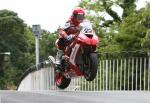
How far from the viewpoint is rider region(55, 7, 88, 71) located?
11977mm

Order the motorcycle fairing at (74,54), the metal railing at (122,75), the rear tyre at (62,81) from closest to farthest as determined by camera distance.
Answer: the motorcycle fairing at (74,54) → the rear tyre at (62,81) → the metal railing at (122,75)

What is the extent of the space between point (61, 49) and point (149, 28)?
986 centimetres

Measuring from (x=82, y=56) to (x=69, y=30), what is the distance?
50 cm

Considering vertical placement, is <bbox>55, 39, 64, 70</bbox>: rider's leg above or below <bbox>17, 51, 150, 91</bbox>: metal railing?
above

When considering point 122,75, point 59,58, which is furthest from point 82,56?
point 122,75

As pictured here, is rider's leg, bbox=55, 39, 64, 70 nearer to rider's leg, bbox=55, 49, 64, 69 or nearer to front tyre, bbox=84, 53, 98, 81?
rider's leg, bbox=55, 49, 64, 69

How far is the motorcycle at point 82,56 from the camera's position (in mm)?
11901

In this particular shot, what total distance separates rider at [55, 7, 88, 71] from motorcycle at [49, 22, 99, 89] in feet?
0.33

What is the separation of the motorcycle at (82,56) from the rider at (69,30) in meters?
0.10

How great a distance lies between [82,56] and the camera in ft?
40.7

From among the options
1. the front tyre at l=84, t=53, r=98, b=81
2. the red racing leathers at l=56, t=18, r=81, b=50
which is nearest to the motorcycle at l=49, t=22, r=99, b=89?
the front tyre at l=84, t=53, r=98, b=81

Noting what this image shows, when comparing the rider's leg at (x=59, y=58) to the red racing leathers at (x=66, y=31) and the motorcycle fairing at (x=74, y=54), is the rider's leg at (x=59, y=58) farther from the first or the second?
the motorcycle fairing at (x=74, y=54)

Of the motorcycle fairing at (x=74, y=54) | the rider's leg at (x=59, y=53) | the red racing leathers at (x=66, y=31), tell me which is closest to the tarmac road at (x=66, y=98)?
the red racing leathers at (x=66, y=31)

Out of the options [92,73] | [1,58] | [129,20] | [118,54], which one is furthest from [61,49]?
[1,58]
